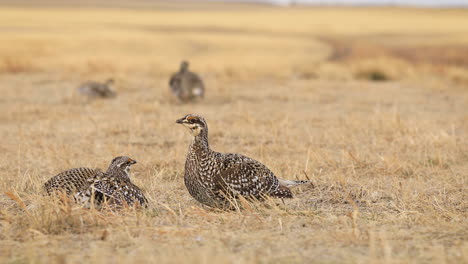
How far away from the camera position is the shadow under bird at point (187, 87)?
14.5 metres

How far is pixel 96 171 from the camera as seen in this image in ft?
21.9

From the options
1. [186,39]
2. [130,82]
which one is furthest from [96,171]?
[186,39]

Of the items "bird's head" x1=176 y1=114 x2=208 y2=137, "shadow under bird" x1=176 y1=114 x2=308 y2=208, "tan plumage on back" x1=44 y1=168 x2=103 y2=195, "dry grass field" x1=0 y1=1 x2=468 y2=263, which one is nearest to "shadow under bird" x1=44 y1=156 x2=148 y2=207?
"tan plumage on back" x1=44 y1=168 x2=103 y2=195

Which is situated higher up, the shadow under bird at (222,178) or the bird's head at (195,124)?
the bird's head at (195,124)

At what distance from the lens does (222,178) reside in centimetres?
603

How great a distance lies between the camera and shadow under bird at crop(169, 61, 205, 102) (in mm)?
14461

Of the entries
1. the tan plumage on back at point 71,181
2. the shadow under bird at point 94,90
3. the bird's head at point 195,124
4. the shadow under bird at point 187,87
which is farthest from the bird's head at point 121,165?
the shadow under bird at point 94,90

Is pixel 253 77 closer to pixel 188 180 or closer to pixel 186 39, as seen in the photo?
pixel 188 180

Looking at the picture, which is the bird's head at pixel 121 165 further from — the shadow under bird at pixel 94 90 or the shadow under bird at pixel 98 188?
the shadow under bird at pixel 94 90

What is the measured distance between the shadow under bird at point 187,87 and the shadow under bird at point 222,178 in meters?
8.12

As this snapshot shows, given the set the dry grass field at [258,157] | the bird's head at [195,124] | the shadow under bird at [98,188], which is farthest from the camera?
the bird's head at [195,124]

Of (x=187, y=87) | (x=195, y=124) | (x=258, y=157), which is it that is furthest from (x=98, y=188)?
(x=187, y=87)

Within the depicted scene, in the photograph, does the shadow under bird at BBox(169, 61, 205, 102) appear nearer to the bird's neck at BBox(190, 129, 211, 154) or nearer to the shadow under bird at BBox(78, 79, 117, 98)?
the shadow under bird at BBox(78, 79, 117, 98)

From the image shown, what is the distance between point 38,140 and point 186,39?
35.0 metres
